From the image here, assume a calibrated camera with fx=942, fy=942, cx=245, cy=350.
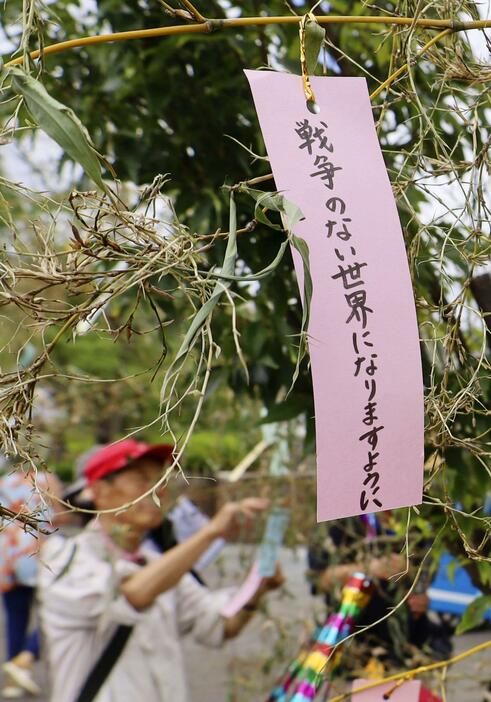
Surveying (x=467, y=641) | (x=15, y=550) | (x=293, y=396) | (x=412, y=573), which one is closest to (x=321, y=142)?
(x=293, y=396)

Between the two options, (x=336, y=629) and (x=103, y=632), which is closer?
(x=336, y=629)

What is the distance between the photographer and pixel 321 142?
1.06 m

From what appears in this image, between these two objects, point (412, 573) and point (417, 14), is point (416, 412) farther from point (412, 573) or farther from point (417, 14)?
point (412, 573)

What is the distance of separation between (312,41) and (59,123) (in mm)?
351

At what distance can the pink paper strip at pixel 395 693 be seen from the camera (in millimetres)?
1595

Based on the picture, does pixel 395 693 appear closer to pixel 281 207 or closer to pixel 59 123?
pixel 281 207

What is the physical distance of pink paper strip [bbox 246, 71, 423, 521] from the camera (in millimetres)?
1006

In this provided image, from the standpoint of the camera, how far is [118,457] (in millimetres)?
2877

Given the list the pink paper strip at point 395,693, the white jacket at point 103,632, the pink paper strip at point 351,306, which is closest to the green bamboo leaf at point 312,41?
the pink paper strip at point 351,306

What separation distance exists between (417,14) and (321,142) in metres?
0.22

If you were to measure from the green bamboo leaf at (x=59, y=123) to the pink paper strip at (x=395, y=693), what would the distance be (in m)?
1.08

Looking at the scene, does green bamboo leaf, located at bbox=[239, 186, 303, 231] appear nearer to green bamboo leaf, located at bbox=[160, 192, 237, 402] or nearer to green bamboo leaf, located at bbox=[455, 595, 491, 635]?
green bamboo leaf, located at bbox=[160, 192, 237, 402]

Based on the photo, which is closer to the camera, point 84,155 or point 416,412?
point 84,155

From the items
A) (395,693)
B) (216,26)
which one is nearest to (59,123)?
(216,26)
